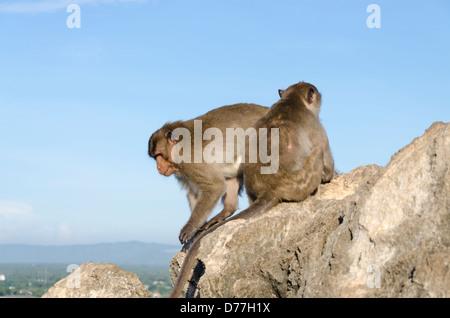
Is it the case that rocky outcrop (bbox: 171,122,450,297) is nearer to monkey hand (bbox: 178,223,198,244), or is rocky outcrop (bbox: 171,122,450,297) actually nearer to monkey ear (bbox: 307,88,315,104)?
monkey hand (bbox: 178,223,198,244)

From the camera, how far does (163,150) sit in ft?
24.5

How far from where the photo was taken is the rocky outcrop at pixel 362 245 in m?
3.47

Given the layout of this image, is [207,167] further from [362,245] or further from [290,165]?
[362,245]

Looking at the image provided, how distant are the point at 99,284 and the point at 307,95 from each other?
3382 millimetres

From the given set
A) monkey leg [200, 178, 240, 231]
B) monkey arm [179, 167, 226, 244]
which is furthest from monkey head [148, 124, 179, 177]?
monkey leg [200, 178, 240, 231]

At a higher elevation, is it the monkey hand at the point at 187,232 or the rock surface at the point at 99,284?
the monkey hand at the point at 187,232

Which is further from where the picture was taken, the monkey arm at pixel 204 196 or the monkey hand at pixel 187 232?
the monkey arm at pixel 204 196

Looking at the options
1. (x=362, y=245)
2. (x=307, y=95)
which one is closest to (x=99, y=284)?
(x=362, y=245)

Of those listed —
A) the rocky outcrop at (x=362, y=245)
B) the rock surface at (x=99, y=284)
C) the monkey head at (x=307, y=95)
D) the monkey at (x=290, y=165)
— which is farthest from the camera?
the monkey head at (x=307, y=95)

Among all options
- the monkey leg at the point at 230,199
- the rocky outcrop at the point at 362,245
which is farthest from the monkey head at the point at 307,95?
the rocky outcrop at the point at 362,245

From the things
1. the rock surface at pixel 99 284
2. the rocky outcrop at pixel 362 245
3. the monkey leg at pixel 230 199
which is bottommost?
the rock surface at pixel 99 284

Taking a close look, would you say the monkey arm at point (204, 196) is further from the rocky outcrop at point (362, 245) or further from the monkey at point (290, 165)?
the rocky outcrop at point (362, 245)

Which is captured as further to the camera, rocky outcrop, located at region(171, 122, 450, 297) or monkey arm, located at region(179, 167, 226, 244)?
monkey arm, located at region(179, 167, 226, 244)

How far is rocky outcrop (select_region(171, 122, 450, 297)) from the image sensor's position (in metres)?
3.47
